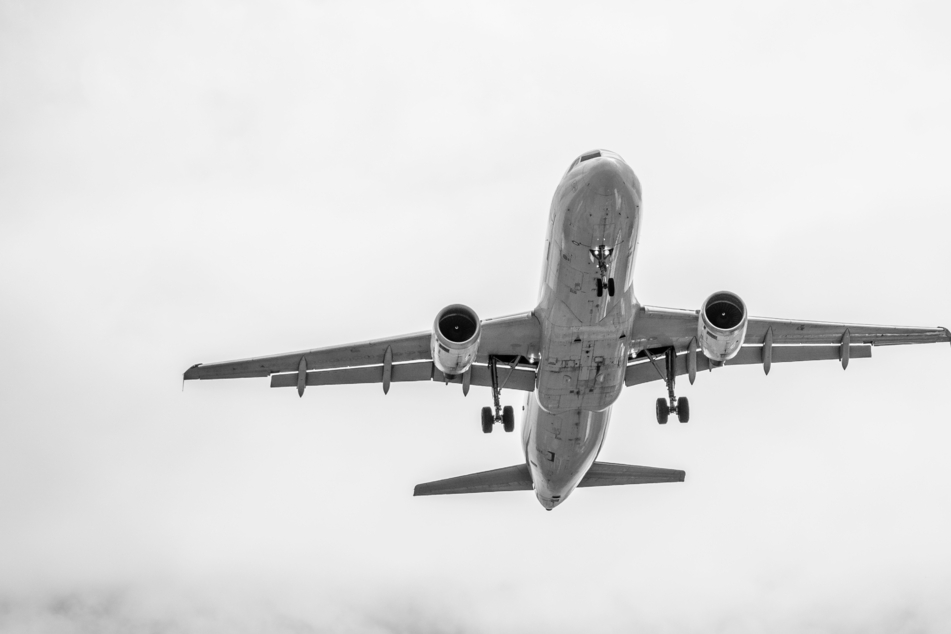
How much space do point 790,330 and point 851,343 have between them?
2575 millimetres

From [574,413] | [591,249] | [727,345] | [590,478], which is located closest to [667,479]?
[590,478]

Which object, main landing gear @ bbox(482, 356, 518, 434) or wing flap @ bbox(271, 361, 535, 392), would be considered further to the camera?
wing flap @ bbox(271, 361, 535, 392)

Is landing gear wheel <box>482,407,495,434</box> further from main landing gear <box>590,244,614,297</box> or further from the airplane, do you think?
main landing gear <box>590,244,614,297</box>

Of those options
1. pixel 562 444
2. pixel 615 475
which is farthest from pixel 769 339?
pixel 615 475

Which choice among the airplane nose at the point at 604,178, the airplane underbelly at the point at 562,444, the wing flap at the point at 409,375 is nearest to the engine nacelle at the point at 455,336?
the airplane underbelly at the point at 562,444

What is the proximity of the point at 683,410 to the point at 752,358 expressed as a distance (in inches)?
127

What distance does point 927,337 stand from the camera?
94.5 ft

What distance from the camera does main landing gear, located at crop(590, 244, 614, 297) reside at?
24.0 meters

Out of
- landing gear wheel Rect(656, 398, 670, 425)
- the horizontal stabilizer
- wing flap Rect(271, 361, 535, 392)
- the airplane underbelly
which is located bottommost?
the horizontal stabilizer

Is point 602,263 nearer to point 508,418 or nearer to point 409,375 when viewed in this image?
point 508,418

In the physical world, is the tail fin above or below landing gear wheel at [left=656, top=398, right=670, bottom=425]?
below

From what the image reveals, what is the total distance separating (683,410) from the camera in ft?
95.8

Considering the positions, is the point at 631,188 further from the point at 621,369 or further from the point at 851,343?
the point at 851,343

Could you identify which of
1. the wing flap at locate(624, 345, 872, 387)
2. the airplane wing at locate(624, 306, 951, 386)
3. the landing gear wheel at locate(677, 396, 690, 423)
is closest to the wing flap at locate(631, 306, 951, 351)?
the airplane wing at locate(624, 306, 951, 386)
